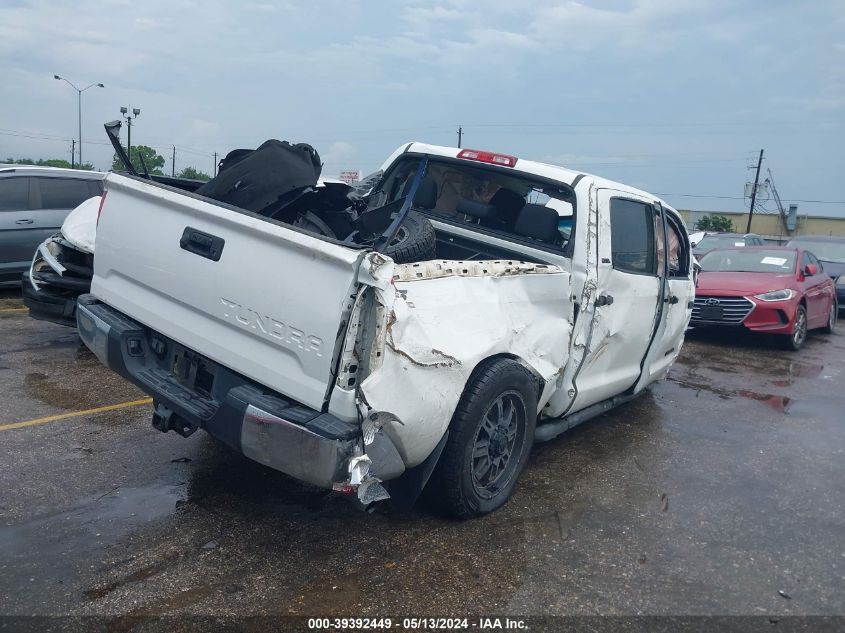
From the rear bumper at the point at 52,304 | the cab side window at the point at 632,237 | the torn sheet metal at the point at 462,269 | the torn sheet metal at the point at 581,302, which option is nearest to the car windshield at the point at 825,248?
the cab side window at the point at 632,237

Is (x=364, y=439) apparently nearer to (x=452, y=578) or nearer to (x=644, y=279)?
(x=452, y=578)

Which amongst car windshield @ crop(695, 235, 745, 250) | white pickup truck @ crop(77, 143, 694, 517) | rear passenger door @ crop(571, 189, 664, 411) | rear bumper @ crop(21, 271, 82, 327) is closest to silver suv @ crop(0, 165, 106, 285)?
rear bumper @ crop(21, 271, 82, 327)

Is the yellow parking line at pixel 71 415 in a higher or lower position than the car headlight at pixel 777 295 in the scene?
lower

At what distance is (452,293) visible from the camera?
3492mm

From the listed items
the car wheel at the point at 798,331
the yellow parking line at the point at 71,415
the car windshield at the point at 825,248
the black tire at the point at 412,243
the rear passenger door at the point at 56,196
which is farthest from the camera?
the car windshield at the point at 825,248

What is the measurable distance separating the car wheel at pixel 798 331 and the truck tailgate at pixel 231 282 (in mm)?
8916

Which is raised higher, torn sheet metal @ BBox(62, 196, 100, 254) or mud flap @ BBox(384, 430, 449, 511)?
torn sheet metal @ BBox(62, 196, 100, 254)

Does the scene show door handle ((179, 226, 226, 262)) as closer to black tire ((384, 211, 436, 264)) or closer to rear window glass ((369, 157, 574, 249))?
black tire ((384, 211, 436, 264))

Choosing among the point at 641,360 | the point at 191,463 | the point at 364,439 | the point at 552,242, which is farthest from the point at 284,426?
the point at 641,360

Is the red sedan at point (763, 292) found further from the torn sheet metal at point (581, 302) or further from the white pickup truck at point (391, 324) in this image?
the torn sheet metal at point (581, 302)

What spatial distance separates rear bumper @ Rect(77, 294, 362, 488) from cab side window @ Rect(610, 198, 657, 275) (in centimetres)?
250

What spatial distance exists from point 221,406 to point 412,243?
131 centimetres

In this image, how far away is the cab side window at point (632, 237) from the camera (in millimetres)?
4926

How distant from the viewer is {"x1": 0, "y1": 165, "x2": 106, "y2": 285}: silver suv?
9.66 meters
